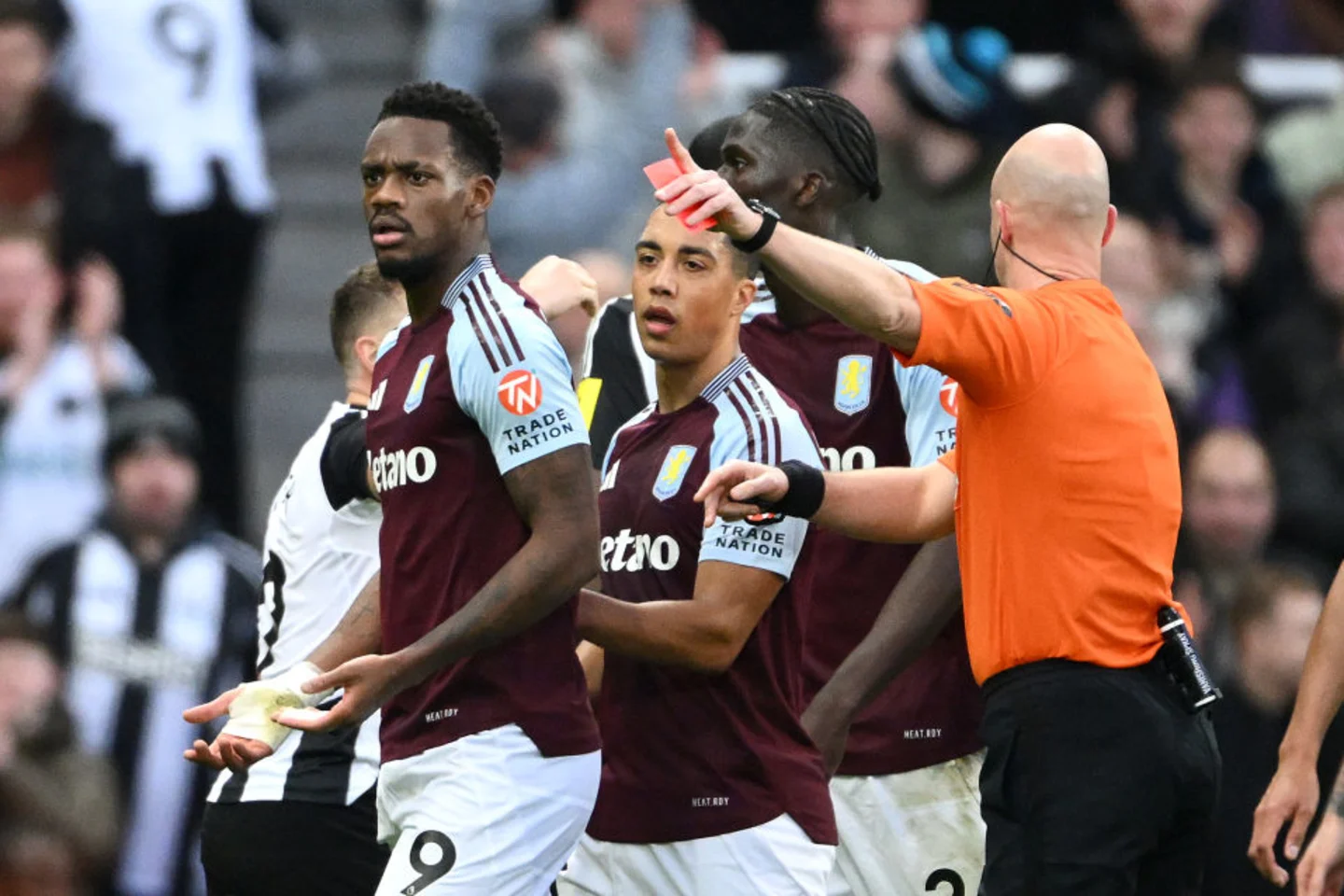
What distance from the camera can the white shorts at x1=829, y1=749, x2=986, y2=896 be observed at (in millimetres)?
6652

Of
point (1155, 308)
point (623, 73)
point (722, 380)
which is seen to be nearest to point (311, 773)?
point (722, 380)

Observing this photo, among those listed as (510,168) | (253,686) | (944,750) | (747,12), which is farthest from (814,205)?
(747,12)

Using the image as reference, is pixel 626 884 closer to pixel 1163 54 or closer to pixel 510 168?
pixel 510 168

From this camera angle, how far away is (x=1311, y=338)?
11.1 meters

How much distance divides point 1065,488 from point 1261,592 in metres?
4.00

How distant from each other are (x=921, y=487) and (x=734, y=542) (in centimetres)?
44

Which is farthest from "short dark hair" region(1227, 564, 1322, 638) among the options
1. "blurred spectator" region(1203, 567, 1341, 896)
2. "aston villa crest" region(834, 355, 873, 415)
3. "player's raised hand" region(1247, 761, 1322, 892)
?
"player's raised hand" region(1247, 761, 1322, 892)

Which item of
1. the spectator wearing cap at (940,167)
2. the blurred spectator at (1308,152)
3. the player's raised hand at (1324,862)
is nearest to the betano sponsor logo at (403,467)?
the player's raised hand at (1324,862)

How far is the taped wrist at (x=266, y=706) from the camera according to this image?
534cm

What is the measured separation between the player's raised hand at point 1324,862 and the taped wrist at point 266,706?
83.1 inches

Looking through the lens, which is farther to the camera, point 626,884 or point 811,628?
point 811,628

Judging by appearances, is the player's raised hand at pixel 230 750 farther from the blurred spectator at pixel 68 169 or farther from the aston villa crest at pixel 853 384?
the blurred spectator at pixel 68 169

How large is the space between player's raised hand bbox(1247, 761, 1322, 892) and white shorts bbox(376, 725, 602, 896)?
1472 mm

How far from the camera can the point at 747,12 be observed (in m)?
12.8
